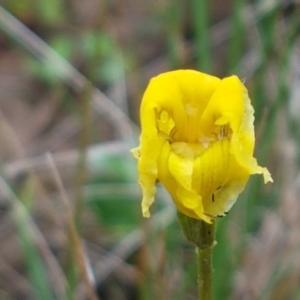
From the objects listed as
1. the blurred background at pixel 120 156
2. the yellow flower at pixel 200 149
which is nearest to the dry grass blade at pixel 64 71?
the blurred background at pixel 120 156

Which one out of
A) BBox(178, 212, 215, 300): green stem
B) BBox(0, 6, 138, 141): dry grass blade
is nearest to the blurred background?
BBox(0, 6, 138, 141): dry grass blade

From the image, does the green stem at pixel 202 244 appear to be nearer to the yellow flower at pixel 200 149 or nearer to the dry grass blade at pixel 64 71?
the yellow flower at pixel 200 149

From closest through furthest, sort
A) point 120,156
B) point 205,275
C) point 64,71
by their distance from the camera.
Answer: point 205,275
point 120,156
point 64,71

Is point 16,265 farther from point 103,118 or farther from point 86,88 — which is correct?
point 86,88

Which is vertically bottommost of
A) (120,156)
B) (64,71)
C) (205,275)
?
(205,275)

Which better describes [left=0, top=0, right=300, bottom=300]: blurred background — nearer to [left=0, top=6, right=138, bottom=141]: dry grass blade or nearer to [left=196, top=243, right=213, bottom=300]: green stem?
[left=0, top=6, right=138, bottom=141]: dry grass blade

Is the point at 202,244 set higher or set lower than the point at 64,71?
lower

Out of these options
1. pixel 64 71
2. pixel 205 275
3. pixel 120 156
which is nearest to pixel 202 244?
pixel 205 275

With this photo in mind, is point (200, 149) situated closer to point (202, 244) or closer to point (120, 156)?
point (202, 244)
